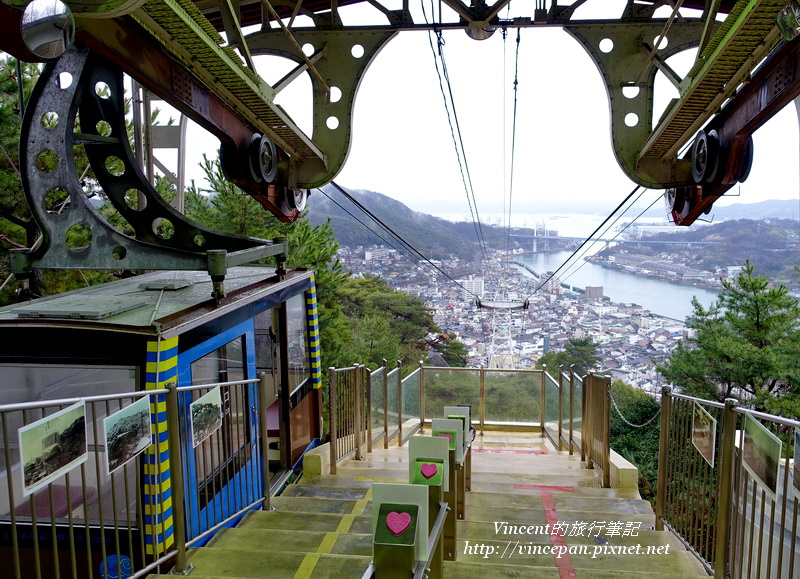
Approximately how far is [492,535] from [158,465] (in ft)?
7.14

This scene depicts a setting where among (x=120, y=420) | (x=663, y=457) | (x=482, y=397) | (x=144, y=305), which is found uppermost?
(x=144, y=305)

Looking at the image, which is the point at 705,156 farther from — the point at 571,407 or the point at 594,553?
the point at 594,553

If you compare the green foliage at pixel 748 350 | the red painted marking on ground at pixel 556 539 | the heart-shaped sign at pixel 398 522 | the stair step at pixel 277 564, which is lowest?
the green foliage at pixel 748 350

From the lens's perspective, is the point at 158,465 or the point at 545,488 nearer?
the point at 158,465

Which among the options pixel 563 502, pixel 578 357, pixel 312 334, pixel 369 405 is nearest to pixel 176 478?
pixel 563 502

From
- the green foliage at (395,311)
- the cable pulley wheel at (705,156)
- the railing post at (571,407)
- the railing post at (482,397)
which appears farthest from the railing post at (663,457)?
the green foliage at (395,311)

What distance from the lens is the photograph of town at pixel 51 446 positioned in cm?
227

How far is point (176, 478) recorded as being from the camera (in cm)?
338

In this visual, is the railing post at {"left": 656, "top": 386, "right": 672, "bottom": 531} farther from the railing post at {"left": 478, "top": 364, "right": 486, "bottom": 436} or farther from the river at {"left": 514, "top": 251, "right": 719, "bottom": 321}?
the river at {"left": 514, "top": 251, "right": 719, "bottom": 321}

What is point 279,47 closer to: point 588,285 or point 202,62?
A: point 202,62

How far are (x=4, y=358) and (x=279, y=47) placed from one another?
5459mm

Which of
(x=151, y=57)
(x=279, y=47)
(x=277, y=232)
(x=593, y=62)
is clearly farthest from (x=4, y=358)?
(x=277, y=232)

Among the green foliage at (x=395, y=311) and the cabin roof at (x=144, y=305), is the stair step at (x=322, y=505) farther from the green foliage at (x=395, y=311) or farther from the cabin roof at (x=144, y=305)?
the green foliage at (x=395, y=311)

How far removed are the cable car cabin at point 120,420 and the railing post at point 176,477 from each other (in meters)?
0.01
